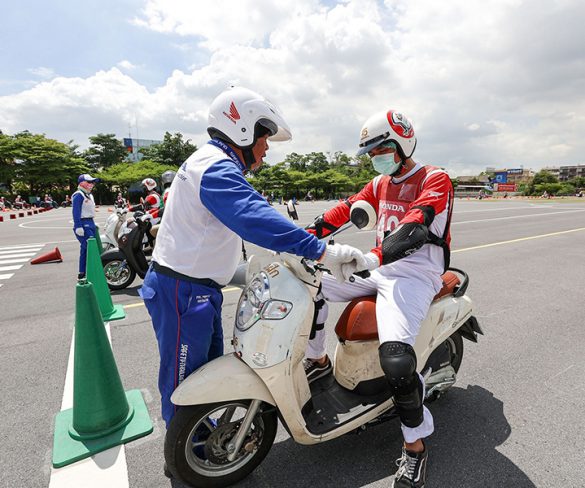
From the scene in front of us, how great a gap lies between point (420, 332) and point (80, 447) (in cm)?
236

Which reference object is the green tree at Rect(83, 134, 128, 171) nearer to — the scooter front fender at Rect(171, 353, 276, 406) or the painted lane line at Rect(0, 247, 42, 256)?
the painted lane line at Rect(0, 247, 42, 256)

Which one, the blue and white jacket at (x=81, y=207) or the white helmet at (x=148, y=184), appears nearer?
the blue and white jacket at (x=81, y=207)

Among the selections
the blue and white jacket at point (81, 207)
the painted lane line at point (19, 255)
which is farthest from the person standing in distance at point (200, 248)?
the painted lane line at point (19, 255)

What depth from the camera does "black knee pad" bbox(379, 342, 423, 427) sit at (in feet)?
6.68

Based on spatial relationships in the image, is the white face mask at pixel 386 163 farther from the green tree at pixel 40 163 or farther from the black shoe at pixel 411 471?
the green tree at pixel 40 163

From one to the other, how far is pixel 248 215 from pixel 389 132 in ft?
4.60

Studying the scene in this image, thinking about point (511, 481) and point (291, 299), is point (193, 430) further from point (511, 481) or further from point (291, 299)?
point (511, 481)

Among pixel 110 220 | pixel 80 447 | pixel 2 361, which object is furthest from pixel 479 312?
pixel 110 220

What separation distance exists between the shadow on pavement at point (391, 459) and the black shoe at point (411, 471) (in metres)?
0.13

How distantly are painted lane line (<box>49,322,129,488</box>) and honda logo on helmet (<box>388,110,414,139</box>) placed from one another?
9.29ft

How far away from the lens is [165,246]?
6.64ft

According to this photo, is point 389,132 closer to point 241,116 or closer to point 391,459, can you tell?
point 241,116

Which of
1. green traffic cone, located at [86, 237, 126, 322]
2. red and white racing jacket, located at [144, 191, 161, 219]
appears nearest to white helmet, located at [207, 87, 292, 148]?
green traffic cone, located at [86, 237, 126, 322]

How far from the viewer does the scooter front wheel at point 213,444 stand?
1912 mm
